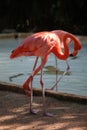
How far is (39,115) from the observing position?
4.69 metres

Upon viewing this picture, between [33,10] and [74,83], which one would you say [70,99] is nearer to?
[74,83]

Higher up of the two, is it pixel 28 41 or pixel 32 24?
pixel 28 41

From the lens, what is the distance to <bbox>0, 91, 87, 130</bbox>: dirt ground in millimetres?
4301

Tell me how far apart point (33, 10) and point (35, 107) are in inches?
250

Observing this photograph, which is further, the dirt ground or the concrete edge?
the concrete edge

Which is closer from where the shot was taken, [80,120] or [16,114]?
[80,120]

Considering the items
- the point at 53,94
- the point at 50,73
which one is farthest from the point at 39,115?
the point at 50,73

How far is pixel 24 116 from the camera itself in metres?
4.66

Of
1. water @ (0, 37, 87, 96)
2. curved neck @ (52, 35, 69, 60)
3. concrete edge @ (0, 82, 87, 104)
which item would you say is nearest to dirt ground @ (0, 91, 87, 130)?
concrete edge @ (0, 82, 87, 104)

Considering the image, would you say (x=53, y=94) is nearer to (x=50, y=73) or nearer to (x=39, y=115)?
(x=39, y=115)

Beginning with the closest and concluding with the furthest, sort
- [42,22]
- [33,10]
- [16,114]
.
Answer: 1. [16,114]
2. [33,10]
3. [42,22]

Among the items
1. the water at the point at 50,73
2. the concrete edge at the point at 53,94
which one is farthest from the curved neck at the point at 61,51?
the water at the point at 50,73

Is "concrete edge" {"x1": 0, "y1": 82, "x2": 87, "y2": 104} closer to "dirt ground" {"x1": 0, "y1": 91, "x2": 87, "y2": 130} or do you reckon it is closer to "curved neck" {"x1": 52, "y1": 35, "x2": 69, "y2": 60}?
"dirt ground" {"x1": 0, "y1": 91, "x2": 87, "y2": 130}

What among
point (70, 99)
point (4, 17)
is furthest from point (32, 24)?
point (70, 99)
